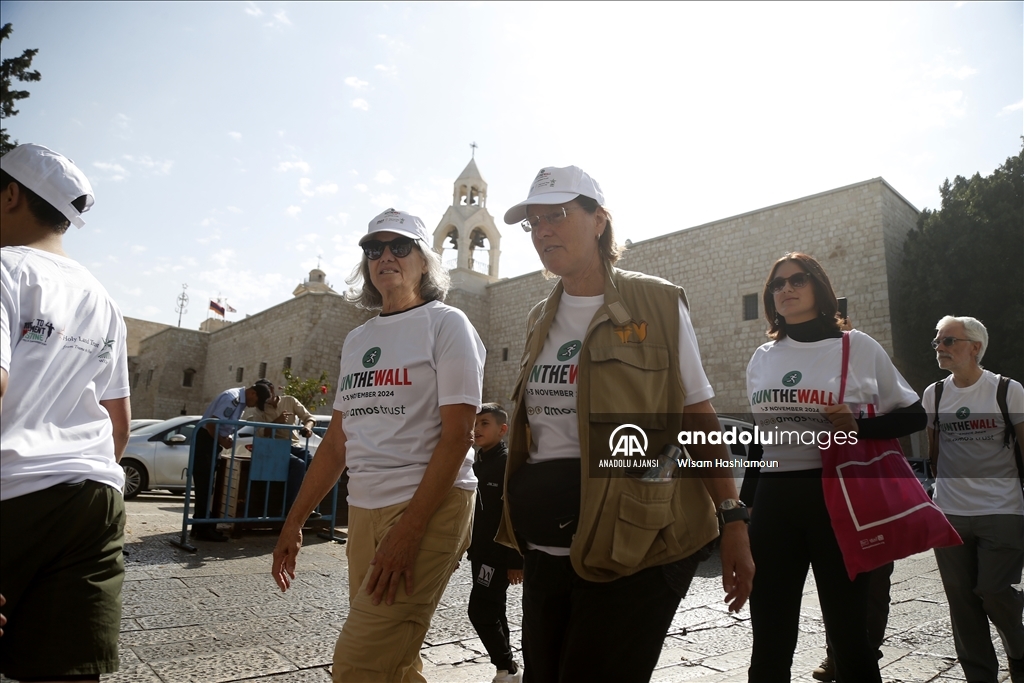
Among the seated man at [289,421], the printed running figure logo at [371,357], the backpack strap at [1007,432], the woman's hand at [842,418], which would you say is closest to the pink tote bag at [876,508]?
the woman's hand at [842,418]

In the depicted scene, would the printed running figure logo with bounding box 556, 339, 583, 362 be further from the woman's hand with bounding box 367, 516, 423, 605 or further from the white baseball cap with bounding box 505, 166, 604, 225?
the woman's hand with bounding box 367, 516, 423, 605

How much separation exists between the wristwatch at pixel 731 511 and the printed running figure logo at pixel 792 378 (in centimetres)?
110

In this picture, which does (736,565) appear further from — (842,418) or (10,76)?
(10,76)

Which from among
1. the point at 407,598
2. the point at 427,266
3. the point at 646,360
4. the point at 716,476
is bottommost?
the point at 407,598

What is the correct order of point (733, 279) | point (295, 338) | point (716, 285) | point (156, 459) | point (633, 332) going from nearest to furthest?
point (633, 332) → point (156, 459) → point (733, 279) → point (716, 285) → point (295, 338)

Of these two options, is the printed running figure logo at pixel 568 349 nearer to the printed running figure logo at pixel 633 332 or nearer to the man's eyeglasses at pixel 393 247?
the printed running figure logo at pixel 633 332

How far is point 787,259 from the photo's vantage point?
9.04ft

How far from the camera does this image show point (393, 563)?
181 cm

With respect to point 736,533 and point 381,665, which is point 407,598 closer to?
point 381,665

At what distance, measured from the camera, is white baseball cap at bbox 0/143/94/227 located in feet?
5.78

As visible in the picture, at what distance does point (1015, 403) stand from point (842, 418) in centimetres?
178

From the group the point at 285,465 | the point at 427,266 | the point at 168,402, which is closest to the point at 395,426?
the point at 427,266

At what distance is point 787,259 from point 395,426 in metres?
1.82

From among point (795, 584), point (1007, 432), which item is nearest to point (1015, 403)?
point (1007, 432)
